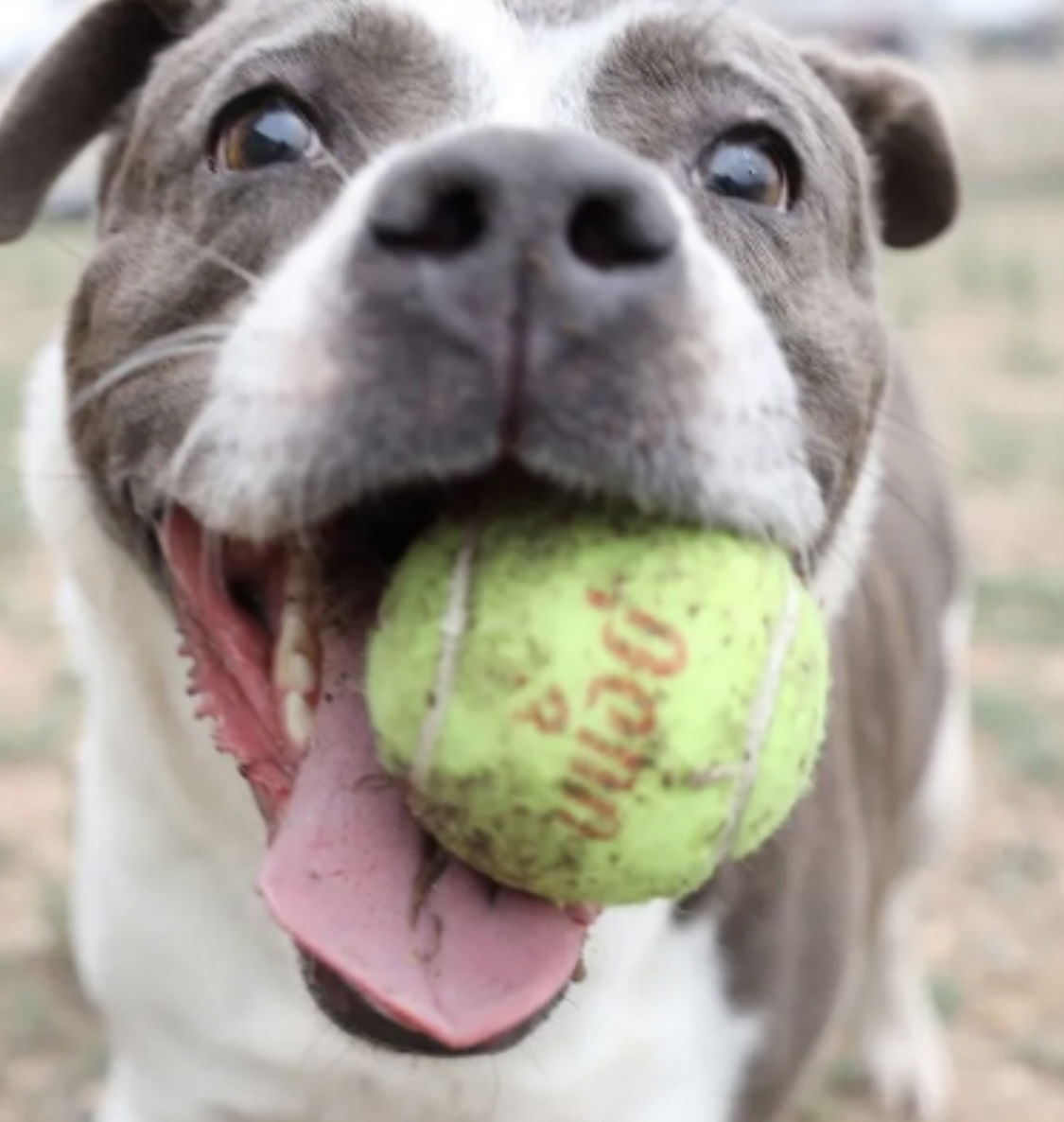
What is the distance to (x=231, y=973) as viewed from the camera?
282 cm

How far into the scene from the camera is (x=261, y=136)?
2518 mm

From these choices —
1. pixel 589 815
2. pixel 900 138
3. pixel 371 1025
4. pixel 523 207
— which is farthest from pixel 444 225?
pixel 900 138

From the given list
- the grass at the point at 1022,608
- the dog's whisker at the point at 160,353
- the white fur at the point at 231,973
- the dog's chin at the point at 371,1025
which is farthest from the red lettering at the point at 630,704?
the grass at the point at 1022,608

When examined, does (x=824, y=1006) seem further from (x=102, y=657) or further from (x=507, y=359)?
(x=507, y=359)

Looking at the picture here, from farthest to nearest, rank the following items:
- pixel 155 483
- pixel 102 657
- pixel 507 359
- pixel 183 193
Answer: pixel 102 657
pixel 183 193
pixel 155 483
pixel 507 359

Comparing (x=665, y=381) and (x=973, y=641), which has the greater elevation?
(x=665, y=381)

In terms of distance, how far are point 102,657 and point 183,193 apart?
0.68 meters

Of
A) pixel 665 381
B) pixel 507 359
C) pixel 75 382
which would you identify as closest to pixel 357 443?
pixel 507 359

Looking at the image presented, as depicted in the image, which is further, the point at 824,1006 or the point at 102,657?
the point at 824,1006

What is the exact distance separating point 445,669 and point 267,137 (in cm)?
90

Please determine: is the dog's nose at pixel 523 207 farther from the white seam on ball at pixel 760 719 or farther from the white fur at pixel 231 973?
the white fur at pixel 231 973

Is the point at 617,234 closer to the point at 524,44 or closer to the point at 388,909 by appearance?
the point at 524,44

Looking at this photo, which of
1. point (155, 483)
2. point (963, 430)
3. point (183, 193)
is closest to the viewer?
point (155, 483)

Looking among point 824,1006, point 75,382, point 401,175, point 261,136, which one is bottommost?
point 824,1006
